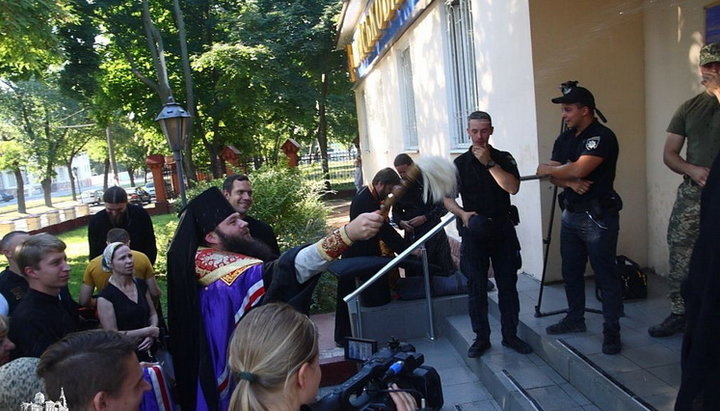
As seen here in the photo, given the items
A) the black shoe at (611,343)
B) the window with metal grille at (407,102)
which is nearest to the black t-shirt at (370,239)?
the black shoe at (611,343)

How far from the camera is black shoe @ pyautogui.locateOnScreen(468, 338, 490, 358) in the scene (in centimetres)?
407

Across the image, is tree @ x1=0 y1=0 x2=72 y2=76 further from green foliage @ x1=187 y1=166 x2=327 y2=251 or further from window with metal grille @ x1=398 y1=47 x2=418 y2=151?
window with metal grille @ x1=398 y1=47 x2=418 y2=151

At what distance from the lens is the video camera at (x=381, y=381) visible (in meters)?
1.59

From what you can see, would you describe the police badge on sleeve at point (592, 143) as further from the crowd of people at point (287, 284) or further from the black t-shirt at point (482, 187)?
the black t-shirt at point (482, 187)

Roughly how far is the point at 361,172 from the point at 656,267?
52.7ft

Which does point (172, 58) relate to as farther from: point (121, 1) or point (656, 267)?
point (656, 267)

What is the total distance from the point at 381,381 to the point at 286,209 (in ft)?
23.7

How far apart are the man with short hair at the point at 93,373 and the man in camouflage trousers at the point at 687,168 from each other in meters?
3.47

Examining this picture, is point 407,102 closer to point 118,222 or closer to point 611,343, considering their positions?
point 118,222

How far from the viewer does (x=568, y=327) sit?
3889 mm

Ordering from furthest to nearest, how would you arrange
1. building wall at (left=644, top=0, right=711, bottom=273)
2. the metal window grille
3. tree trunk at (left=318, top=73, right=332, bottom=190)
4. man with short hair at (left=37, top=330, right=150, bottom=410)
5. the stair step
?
1. tree trunk at (left=318, top=73, right=332, bottom=190)
2. the metal window grille
3. building wall at (left=644, top=0, right=711, bottom=273)
4. the stair step
5. man with short hair at (left=37, top=330, right=150, bottom=410)

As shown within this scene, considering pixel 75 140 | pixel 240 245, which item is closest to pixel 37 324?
pixel 240 245

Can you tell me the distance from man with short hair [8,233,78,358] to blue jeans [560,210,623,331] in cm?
339

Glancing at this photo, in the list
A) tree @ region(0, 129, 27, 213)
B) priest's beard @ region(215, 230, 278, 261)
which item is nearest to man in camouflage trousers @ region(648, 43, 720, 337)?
priest's beard @ region(215, 230, 278, 261)
